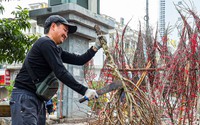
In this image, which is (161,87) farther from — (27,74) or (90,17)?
(90,17)

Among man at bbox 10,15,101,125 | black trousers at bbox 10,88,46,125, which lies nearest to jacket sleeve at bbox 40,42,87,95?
man at bbox 10,15,101,125

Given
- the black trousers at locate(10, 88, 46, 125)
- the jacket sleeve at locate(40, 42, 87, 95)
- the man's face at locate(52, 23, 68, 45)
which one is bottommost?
the black trousers at locate(10, 88, 46, 125)

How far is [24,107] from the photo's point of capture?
9.84 ft

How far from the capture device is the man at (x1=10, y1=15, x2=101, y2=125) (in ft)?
9.80

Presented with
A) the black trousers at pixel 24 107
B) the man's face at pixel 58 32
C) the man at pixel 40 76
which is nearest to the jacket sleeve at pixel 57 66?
the man at pixel 40 76

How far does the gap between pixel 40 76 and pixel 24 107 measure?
0.34m

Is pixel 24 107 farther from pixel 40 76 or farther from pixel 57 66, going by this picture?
pixel 57 66

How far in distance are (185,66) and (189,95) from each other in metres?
0.36

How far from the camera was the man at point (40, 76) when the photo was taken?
9.80ft

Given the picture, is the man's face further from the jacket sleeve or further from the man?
the jacket sleeve

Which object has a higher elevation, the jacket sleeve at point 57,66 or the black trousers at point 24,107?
the jacket sleeve at point 57,66

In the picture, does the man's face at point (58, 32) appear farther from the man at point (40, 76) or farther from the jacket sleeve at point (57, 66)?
Answer: the jacket sleeve at point (57, 66)

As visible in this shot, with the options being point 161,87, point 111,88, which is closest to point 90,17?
point 161,87

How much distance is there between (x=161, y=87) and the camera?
401 cm
